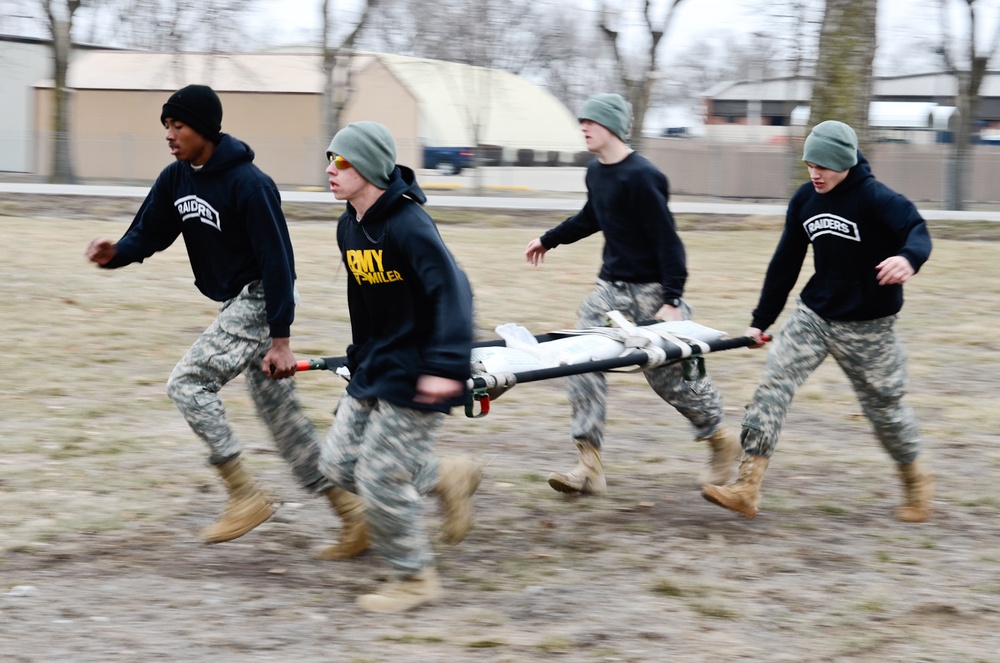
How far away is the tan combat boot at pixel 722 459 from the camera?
21.4 feet

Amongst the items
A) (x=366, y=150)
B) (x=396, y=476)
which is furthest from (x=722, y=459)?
(x=366, y=150)

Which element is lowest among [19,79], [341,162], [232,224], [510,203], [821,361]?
[821,361]

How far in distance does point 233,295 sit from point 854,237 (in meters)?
2.75

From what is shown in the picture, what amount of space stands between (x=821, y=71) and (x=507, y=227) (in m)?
6.40

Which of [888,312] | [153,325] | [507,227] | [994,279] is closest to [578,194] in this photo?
[507,227]

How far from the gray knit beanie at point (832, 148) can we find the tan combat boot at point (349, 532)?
2.50 m

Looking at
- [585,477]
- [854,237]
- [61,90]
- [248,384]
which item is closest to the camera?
[248,384]

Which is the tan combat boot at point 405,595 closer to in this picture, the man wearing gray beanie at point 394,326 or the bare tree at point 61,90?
the man wearing gray beanie at point 394,326

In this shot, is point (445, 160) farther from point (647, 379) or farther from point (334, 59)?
point (647, 379)

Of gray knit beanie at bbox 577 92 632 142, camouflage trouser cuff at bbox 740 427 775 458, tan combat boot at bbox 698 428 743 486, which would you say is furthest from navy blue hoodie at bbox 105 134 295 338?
tan combat boot at bbox 698 428 743 486

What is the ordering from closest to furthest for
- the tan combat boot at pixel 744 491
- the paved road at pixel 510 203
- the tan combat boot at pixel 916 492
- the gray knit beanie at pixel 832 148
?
the gray knit beanie at pixel 832 148 → the tan combat boot at pixel 744 491 → the tan combat boot at pixel 916 492 → the paved road at pixel 510 203

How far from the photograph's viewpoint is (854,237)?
5707mm

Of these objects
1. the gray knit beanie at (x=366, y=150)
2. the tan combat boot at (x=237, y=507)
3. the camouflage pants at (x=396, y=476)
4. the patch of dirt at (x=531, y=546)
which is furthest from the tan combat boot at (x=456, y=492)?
the gray knit beanie at (x=366, y=150)

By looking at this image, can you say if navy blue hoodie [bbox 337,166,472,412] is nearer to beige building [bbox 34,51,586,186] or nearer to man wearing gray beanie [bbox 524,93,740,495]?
man wearing gray beanie [bbox 524,93,740,495]
